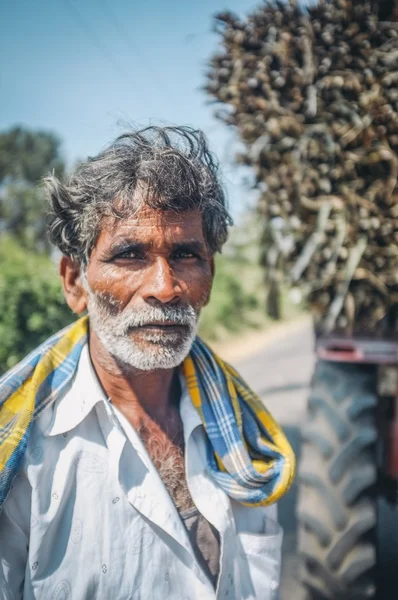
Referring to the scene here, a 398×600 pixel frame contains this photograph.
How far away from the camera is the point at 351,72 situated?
237 centimetres

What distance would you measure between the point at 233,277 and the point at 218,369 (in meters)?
15.9

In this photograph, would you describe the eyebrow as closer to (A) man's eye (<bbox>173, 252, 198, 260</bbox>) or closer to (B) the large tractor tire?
(A) man's eye (<bbox>173, 252, 198, 260</bbox>)

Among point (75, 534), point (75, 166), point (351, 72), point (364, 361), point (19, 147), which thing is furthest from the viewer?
point (19, 147)

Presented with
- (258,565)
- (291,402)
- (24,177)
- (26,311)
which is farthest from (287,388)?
(24,177)

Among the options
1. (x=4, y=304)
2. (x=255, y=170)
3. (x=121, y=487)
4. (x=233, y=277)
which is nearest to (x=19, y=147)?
(x=233, y=277)

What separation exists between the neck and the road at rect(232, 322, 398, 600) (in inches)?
77.7

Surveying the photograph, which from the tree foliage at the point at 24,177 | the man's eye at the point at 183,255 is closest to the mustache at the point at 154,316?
the man's eye at the point at 183,255

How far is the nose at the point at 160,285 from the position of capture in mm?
1491

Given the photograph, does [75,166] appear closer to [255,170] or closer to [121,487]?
[121,487]

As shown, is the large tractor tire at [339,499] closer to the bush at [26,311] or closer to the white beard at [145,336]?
the white beard at [145,336]

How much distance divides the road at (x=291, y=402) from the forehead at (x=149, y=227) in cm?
248

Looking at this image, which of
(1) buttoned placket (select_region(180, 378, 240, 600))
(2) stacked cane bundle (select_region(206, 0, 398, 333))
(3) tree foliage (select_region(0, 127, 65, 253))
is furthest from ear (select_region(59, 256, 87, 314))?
(3) tree foliage (select_region(0, 127, 65, 253))

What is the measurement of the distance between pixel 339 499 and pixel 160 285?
1.60m

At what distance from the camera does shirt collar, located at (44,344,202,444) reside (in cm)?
148
